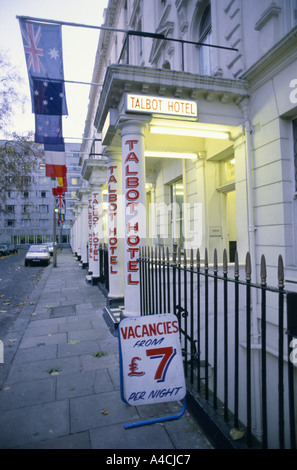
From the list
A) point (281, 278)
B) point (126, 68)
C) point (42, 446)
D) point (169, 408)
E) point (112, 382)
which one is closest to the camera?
point (281, 278)

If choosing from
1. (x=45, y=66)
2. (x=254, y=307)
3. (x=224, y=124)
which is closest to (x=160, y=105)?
(x=224, y=124)

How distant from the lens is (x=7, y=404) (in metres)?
3.30

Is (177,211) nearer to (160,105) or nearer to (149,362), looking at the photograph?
(160,105)

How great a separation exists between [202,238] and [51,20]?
6380 millimetres

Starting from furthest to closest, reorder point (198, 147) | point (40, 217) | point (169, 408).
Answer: point (40, 217), point (198, 147), point (169, 408)

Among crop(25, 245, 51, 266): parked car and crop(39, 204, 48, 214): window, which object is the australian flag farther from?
crop(39, 204, 48, 214): window

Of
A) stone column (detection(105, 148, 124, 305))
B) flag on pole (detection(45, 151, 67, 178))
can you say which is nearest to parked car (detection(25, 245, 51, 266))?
flag on pole (detection(45, 151, 67, 178))

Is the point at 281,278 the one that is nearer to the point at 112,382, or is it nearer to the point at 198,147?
the point at 112,382

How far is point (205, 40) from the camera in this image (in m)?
7.97

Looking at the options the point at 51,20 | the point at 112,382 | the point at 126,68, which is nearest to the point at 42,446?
the point at 112,382

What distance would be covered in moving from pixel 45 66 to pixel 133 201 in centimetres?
442

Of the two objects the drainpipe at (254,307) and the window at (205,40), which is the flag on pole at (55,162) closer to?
the window at (205,40)

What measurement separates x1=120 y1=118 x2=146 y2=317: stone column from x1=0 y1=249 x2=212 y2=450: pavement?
1.00 metres

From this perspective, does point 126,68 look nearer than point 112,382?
Result: No
